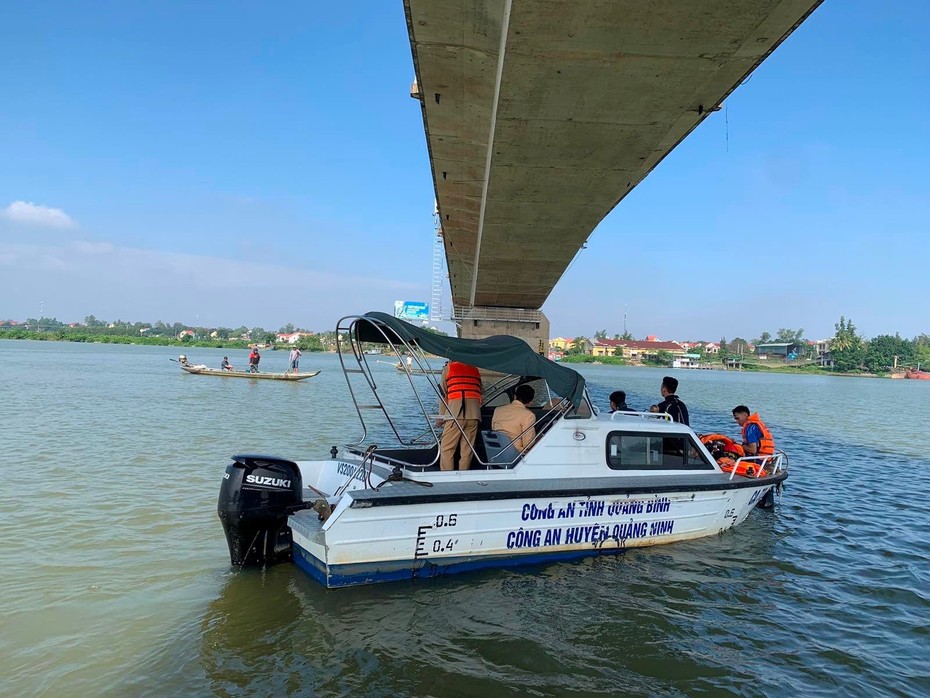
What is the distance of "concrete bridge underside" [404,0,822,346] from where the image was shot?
6.11 metres

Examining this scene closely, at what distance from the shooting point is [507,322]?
1094 inches

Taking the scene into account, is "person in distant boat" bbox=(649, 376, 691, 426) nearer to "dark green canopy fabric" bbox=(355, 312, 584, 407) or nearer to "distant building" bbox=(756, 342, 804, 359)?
"dark green canopy fabric" bbox=(355, 312, 584, 407)

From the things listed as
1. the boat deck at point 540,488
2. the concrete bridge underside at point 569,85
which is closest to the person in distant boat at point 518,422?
the boat deck at point 540,488

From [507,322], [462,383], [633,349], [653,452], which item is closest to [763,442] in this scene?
[653,452]

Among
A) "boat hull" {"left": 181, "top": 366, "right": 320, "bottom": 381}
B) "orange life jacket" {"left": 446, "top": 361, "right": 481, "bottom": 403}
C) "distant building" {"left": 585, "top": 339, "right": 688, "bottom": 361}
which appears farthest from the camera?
"distant building" {"left": 585, "top": 339, "right": 688, "bottom": 361}

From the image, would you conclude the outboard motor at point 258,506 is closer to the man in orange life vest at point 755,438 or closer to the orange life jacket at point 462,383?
the orange life jacket at point 462,383

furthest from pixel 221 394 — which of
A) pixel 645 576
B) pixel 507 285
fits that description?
pixel 645 576

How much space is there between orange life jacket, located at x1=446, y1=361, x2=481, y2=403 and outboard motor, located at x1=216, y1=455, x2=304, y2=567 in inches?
78.2

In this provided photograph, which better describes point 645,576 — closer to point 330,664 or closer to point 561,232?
point 330,664

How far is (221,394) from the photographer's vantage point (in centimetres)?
2844

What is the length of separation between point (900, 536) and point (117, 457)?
14734 millimetres

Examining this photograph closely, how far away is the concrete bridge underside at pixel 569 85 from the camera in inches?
240

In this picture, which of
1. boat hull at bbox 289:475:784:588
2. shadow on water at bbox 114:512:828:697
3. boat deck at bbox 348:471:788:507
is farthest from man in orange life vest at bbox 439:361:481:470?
shadow on water at bbox 114:512:828:697

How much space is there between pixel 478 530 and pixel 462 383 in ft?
5.58
